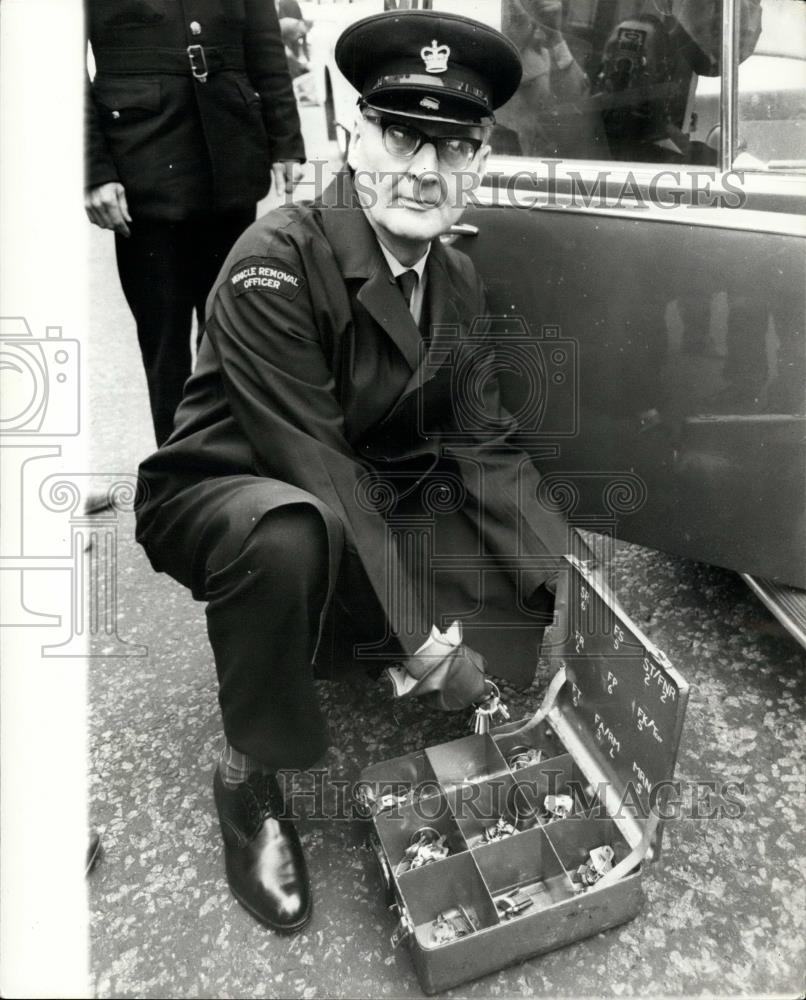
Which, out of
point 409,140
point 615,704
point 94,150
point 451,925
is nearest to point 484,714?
point 615,704

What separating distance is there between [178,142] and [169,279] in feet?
1.32

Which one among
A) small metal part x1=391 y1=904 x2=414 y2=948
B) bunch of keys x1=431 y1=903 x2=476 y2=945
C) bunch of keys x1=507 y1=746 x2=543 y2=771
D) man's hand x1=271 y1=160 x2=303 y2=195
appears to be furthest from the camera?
man's hand x1=271 y1=160 x2=303 y2=195

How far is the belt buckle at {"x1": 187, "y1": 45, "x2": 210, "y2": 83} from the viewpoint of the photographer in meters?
2.35

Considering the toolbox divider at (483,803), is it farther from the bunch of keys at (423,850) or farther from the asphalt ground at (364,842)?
the asphalt ground at (364,842)

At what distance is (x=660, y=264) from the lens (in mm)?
1974

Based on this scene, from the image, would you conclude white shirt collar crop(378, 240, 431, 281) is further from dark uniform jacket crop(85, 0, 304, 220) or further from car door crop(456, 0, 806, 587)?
dark uniform jacket crop(85, 0, 304, 220)

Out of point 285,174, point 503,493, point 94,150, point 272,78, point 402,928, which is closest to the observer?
point 402,928

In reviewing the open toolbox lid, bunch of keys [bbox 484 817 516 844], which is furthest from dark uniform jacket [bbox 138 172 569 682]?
bunch of keys [bbox 484 817 516 844]

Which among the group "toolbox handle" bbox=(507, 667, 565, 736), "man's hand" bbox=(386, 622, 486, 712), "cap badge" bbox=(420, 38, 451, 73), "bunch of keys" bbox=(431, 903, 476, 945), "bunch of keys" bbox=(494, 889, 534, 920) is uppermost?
"cap badge" bbox=(420, 38, 451, 73)

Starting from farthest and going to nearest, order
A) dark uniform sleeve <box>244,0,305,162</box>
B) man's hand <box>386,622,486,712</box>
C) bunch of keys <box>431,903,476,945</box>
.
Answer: dark uniform sleeve <box>244,0,305,162</box> < man's hand <box>386,622,486,712</box> < bunch of keys <box>431,903,476,945</box>

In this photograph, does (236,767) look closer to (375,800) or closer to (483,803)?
(375,800)

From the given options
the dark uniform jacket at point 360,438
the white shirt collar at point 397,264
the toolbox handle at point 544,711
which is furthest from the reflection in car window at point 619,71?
the toolbox handle at point 544,711

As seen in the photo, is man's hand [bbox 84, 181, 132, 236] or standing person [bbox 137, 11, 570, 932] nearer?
standing person [bbox 137, 11, 570, 932]

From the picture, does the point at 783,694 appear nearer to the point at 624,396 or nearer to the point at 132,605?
the point at 624,396
